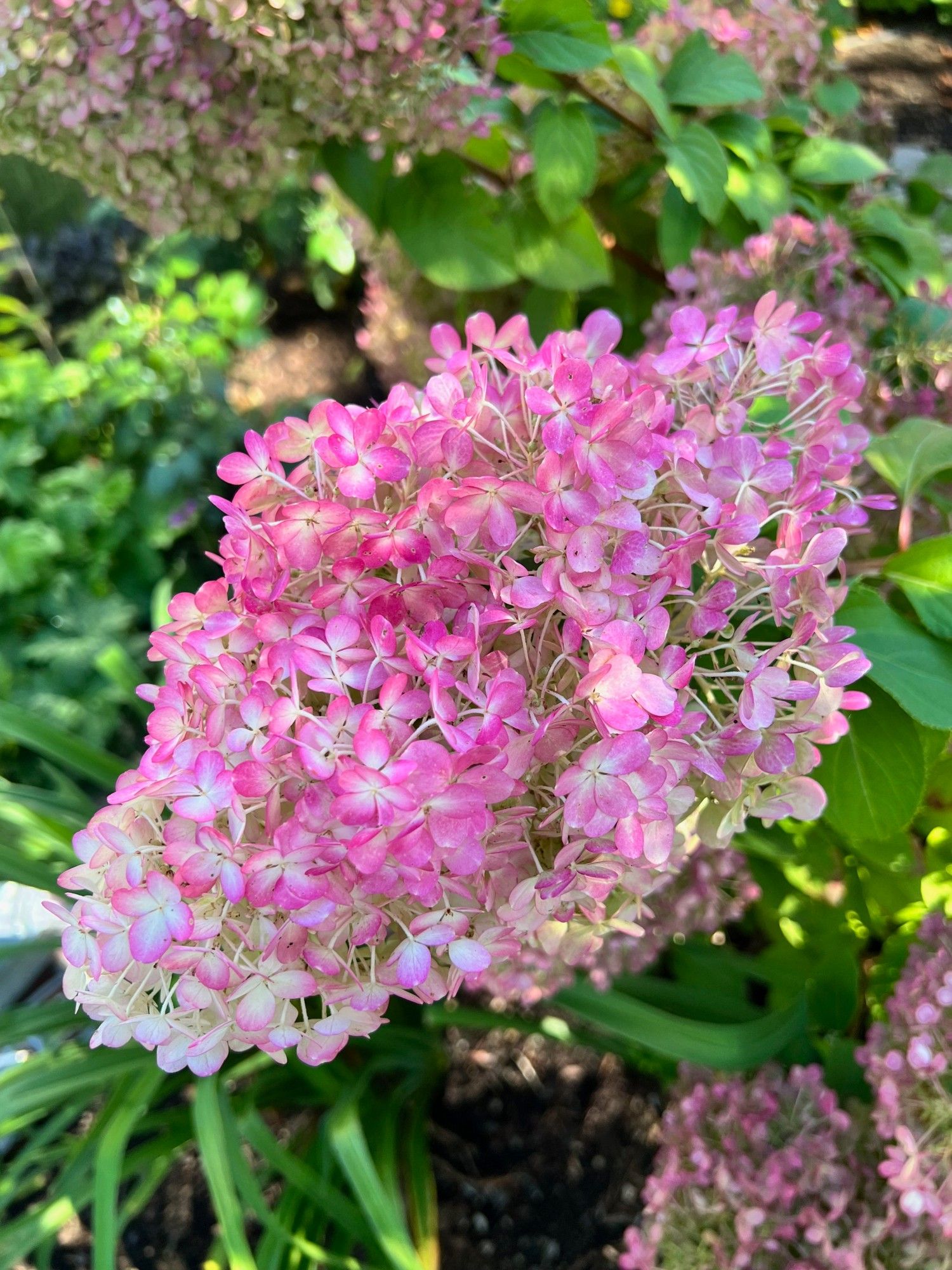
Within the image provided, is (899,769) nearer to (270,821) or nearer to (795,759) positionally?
(795,759)

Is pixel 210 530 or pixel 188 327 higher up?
pixel 188 327

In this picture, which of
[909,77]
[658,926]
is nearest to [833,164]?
[658,926]

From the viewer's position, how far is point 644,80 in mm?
689

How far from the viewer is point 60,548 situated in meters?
1.51

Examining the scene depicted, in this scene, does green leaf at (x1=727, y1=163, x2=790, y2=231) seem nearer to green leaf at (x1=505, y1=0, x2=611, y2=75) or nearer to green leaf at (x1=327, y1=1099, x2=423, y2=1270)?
green leaf at (x1=505, y1=0, x2=611, y2=75)

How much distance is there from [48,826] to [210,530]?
2.58 ft

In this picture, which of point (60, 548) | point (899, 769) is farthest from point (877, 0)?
point (899, 769)

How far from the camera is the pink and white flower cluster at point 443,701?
323mm

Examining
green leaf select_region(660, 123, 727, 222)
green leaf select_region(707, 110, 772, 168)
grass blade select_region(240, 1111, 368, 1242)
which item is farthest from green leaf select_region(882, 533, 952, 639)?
grass blade select_region(240, 1111, 368, 1242)

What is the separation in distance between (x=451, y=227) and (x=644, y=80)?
0.63ft

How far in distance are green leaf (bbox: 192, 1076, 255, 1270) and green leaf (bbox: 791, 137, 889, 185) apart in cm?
93

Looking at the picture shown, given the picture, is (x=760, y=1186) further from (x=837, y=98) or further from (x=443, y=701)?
(x=837, y=98)

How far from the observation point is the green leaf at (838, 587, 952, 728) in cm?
47

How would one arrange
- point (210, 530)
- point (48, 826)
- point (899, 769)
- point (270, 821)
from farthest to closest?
point (210, 530) < point (48, 826) < point (899, 769) < point (270, 821)
